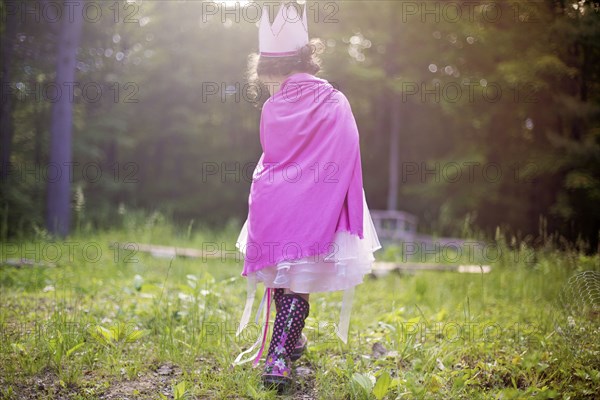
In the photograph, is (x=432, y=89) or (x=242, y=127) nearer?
(x=432, y=89)

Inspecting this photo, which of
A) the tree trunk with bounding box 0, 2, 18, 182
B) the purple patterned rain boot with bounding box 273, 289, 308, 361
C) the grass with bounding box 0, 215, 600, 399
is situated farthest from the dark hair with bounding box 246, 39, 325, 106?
the tree trunk with bounding box 0, 2, 18, 182

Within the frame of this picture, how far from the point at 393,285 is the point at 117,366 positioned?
3378mm

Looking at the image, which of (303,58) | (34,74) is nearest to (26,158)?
(34,74)

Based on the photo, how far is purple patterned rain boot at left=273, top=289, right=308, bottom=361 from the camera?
2867mm

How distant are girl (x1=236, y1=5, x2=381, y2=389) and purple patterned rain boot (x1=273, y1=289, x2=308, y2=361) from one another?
0.4 inches

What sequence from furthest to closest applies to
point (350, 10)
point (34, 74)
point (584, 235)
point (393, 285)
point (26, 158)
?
point (350, 10) → point (26, 158) → point (34, 74) → point (584, 235) → point (393, 285)

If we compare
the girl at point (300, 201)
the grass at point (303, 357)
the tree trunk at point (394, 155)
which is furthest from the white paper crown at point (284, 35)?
the tree trunk at point (394, 155)

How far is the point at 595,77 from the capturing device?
26.6 feet

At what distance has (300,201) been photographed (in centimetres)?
275

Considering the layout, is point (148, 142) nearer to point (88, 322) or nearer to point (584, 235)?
point (584, 235)

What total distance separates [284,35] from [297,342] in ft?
5.38

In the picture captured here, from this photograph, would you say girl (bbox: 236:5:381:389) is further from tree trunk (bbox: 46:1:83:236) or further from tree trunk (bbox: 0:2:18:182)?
tree trunk (bbox: 0:2:18:182)

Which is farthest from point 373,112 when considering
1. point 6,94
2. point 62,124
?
point 6,94

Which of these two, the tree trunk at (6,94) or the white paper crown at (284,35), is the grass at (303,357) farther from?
the tree trunk at (6,94)
